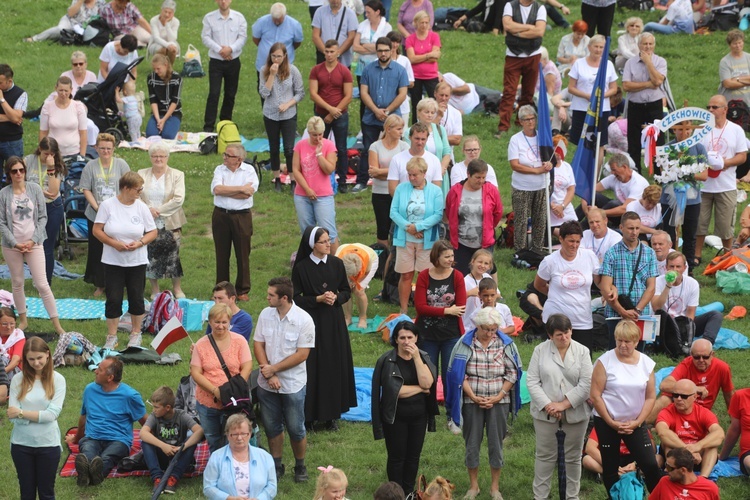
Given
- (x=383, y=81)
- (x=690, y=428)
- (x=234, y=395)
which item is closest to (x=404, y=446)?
(x=234, y=395)

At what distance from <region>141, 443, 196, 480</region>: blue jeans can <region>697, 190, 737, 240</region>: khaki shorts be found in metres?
7.40

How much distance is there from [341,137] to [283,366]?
6.98 metres

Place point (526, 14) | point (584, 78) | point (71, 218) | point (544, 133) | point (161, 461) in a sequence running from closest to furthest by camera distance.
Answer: point (161, 461)
point (544, 133)
point (71, 218)
point (584, 78)
point (526, 14)

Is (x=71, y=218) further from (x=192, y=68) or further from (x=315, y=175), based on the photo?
(x=192, y=68)

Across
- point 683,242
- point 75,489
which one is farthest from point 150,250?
point 683,242

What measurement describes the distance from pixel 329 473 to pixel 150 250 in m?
5.93

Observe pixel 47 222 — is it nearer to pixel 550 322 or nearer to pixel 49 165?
pixel 49 165

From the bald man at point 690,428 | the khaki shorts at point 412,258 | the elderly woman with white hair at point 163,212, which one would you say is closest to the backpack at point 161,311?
the elderly woman with white hair at point 163,212

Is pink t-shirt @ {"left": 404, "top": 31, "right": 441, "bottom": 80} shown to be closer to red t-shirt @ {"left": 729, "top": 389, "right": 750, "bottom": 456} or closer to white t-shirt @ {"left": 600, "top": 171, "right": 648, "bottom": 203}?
white t-shirt @ {"left": 600, "top": 171, "right": 648, "bottom": 203}

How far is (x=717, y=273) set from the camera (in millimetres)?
14258

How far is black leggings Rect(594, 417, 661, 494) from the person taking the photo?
31.8ft

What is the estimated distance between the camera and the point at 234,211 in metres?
13.6

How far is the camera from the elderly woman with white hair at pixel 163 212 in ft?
44.0

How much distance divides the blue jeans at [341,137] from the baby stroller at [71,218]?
3.37 m
